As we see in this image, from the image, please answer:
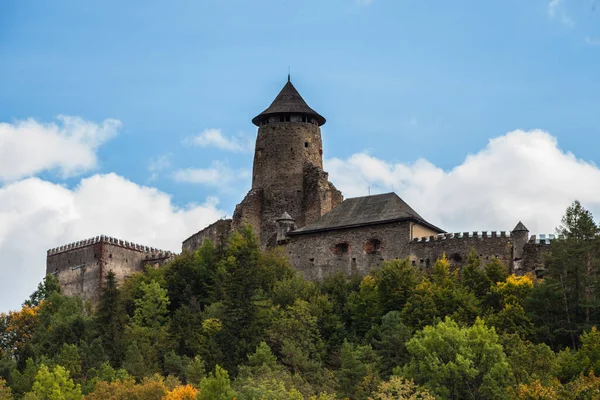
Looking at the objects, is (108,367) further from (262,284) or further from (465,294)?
(465,294)

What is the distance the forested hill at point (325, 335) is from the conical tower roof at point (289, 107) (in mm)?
10572

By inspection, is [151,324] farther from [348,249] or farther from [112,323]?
[348,249]

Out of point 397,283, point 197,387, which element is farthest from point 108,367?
point 397,283

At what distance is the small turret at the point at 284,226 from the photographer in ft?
281

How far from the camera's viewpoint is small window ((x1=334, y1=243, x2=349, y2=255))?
82812 mm

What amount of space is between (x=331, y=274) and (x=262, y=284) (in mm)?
4723

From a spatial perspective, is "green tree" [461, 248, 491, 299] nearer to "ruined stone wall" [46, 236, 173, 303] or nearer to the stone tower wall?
the stone tower wall

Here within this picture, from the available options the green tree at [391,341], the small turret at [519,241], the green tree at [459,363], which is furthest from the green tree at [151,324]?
the small turret at [519,241]

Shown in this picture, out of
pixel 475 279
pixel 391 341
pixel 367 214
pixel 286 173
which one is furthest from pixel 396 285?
pixel 286 173

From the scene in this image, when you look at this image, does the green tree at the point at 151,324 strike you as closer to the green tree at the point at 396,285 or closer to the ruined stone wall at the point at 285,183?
the ruined stone wall at the point at 285,183

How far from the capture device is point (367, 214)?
8344 centimetres

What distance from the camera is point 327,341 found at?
250ft

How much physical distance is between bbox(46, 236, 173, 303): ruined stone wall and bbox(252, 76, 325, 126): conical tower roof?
14.2 meters

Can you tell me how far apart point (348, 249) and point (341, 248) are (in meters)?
0.63
